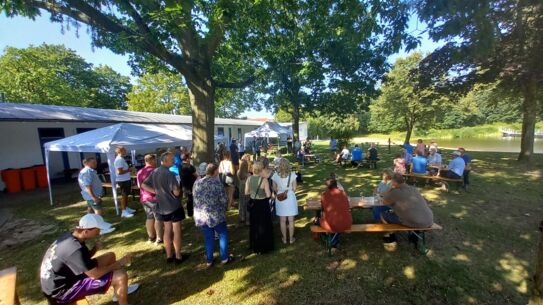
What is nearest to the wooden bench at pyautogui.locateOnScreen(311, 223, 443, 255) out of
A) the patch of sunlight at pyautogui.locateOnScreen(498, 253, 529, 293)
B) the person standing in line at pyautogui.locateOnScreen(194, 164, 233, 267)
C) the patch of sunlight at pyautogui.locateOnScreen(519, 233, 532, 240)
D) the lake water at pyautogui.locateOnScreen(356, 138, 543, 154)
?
the patch of sunlight at pyautogui.locateOnScreen(498, 253, 529, 293)

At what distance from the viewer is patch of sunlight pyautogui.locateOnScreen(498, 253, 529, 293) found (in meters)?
3.45

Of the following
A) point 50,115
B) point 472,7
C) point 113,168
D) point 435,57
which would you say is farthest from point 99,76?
point 472,7

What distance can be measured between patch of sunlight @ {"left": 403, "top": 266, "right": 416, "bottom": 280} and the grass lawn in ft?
0.05

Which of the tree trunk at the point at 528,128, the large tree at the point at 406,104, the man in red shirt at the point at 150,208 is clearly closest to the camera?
the man in red shirt at the point at 150,208

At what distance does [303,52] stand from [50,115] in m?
11.3

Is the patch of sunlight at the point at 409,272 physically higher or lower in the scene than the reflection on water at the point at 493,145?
higher

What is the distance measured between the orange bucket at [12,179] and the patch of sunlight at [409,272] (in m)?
14.2

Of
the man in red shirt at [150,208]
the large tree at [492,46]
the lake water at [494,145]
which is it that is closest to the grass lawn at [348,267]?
the man in red shirt at [150,208]

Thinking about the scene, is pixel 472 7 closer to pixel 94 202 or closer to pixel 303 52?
pixel 303 52

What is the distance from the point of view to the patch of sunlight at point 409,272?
366 centimetres

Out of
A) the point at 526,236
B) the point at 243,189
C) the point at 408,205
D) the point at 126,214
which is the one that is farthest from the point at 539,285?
the point at 126,214

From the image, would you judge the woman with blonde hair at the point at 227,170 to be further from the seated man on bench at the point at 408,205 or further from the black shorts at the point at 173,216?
the seated man on bench at the point at 408,205

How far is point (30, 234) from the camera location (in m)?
5.81

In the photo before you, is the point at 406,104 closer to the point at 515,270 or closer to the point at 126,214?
the point at 515,270
